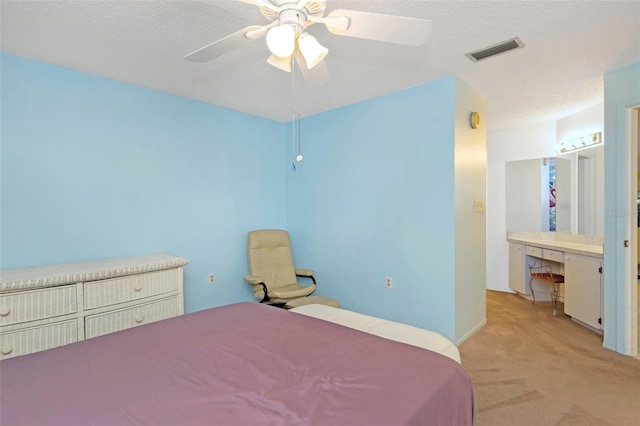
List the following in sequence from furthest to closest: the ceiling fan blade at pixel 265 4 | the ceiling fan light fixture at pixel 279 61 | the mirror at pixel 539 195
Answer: the mirror at pixel 539 195
the ceiling fan light fixture at pixel 279 61
the ceiling fan blade at pixel 265 4

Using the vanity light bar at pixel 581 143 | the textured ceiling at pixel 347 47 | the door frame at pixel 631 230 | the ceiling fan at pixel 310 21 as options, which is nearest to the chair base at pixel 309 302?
the textured ceiling at pixel 347 47

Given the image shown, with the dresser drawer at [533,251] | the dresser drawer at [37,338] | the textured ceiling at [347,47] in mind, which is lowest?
the dresser drawer at [37,338]

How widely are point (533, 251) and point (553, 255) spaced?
373 millimetres

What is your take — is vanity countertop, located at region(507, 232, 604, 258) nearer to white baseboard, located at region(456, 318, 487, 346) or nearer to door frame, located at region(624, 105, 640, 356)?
door frame, located at region(624, 105, 640, 356)

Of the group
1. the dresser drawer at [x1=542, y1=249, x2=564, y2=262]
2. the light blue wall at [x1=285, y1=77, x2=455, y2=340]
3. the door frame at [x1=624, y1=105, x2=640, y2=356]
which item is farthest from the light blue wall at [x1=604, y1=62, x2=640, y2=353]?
the light blue wall at [x1=285, y1=77, x2=455, y2=340]

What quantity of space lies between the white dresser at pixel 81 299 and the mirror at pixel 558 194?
14.6 feet

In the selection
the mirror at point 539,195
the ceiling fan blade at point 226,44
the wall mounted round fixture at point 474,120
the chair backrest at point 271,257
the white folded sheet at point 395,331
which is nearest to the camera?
the ceiling fan blade at point 226,44

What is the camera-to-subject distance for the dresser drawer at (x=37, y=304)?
76.9 inches

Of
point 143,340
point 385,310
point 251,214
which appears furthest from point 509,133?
point 143,340

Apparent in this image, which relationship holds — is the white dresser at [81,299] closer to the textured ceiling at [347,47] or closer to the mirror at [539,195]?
the textured ceiling at [347,47]

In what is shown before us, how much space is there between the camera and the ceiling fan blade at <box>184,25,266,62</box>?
5.08 ft

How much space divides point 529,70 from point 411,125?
→ 103cm

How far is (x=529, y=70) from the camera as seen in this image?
8.85ft

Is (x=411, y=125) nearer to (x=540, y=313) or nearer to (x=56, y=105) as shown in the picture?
(x=540, y=313)
